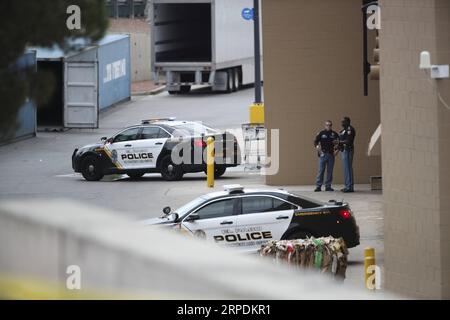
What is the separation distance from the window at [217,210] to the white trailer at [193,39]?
25.7 meters

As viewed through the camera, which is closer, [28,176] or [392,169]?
[392,169]

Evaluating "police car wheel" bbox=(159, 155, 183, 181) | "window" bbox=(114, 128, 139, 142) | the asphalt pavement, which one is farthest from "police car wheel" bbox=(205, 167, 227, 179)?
"window" bbox=(114, 128, 139, 142)

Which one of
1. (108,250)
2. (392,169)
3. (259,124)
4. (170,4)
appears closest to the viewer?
(108,250)

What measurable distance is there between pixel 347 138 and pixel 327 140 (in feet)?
1.37

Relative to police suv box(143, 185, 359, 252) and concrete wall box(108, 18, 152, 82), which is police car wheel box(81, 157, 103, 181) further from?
concrete wall box(108, 18, 152, 82)

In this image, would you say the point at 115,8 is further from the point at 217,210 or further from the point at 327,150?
the point at 217,210

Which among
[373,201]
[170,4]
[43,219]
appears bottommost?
[373,201]

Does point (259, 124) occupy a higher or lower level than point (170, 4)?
lower

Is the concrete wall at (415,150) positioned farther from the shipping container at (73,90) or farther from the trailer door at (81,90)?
the trailer door at (81,90)

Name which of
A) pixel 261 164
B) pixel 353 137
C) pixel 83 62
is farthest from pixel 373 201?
pixel 83 62

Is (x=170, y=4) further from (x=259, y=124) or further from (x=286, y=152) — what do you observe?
(x=286, y=152)

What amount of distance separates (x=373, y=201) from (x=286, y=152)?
9.39 feet

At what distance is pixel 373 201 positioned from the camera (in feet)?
74.7

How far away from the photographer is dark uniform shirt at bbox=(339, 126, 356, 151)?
2381 centimetres
